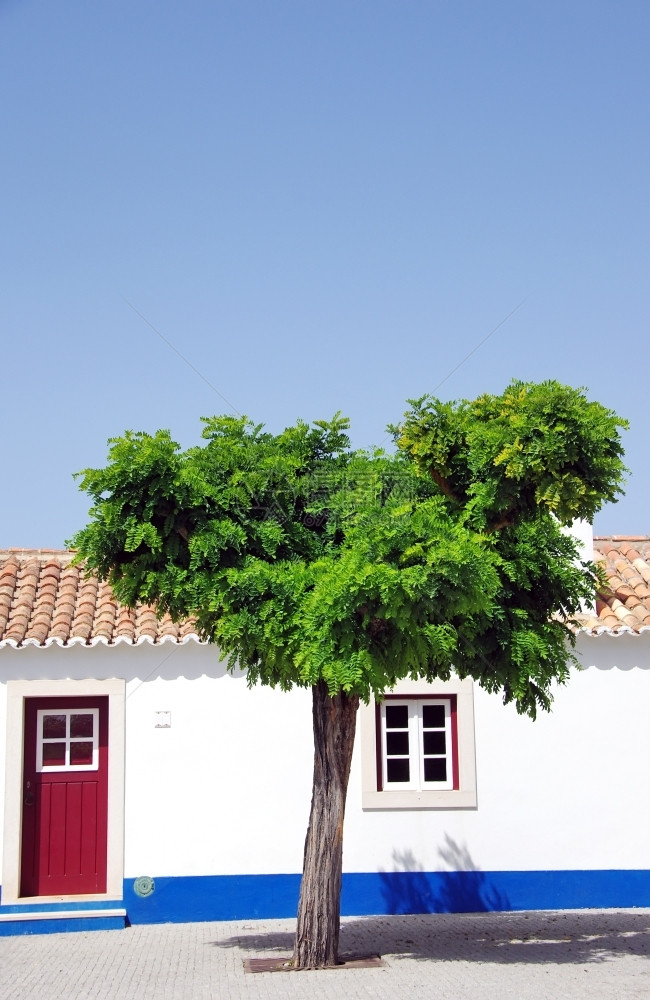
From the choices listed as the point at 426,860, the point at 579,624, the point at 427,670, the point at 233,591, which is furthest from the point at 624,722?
the point at 233,591

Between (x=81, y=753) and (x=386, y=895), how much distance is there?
3676mm

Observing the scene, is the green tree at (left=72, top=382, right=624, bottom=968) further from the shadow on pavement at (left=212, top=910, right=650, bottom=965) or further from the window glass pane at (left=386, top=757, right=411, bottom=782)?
the window glass pane at (left=386, top=757, right=411, bottom=782)

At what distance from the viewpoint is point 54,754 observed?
39.2 feet

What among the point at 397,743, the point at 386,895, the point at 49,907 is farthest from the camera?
the point at 397,743

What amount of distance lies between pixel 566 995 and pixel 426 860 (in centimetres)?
373

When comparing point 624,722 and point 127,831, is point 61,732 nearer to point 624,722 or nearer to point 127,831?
point 127,831

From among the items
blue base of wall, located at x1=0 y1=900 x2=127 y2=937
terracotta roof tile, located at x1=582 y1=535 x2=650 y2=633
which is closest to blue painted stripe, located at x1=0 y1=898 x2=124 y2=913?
blue base of wall, located at x1=0 y1=900 x2=127 y2=937

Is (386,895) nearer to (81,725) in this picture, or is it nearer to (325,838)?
(325,838)

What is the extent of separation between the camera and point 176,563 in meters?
8.43

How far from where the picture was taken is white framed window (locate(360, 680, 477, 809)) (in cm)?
1175

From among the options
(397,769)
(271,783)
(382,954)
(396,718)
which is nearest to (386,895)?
(397,769)

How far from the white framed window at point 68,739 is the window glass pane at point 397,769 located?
3.23 metres

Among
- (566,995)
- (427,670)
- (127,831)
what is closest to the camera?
(566,995)

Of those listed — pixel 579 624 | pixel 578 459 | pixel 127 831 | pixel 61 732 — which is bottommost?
pixel 127 831
